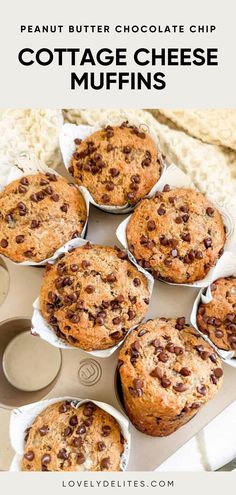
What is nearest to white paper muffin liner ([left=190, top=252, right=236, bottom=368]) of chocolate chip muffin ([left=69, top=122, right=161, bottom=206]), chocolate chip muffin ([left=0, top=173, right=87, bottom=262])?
chocolate chip muffin ([left=69, top=122, right=161, bottom=206])

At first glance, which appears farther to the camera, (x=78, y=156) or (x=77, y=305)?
(x=78, y=156)

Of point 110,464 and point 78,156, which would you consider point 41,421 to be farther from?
point 78,156

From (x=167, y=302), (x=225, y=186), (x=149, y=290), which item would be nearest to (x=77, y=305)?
(x=149, y=290)

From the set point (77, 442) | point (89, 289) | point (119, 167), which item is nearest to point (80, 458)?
point (77, 442)

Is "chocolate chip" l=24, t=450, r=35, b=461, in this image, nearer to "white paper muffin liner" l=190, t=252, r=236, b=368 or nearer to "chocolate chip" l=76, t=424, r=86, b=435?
"chocolate chip" l=76, t=424, r=86, b=435

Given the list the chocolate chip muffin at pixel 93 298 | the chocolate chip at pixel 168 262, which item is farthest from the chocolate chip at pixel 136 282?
the chocolate chip at pixel 168 262

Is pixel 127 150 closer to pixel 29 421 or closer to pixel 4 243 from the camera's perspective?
pixel 4 243
